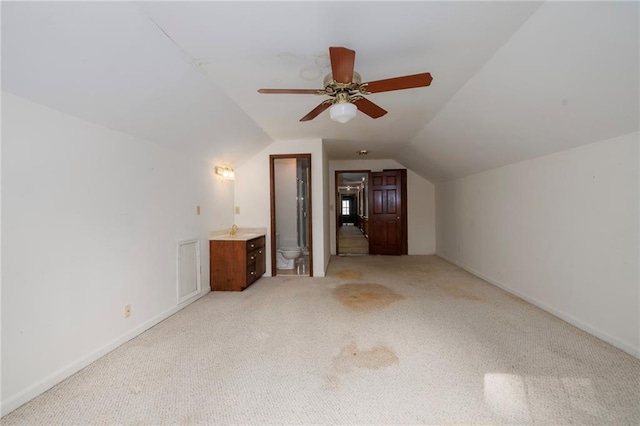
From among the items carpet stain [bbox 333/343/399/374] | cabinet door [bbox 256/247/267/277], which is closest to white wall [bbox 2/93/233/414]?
cabinet door [bbox 256/247/267/277]

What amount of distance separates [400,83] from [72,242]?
8.66 feet

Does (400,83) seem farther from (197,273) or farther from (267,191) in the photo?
(197,273)

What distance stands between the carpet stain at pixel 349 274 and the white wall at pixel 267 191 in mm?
364

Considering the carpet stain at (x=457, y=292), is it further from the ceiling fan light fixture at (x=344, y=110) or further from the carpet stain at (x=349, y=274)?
the ceiling fan light fixture at (x=344, y=110)

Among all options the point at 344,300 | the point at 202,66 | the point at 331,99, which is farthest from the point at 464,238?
the point at 202,66

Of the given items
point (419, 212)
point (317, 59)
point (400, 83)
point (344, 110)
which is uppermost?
point (317, 59)

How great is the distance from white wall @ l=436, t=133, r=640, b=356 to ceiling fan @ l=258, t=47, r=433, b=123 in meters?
1.93

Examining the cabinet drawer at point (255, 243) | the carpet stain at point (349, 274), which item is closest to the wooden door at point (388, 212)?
the carpet stain at point (349, 274)

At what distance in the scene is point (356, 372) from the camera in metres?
1.84

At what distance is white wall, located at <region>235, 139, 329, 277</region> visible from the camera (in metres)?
4.40

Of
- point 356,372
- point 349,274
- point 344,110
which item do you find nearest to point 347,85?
point 344,110

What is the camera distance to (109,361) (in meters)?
2.02

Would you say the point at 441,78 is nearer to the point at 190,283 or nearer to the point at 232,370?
the point at 232,370

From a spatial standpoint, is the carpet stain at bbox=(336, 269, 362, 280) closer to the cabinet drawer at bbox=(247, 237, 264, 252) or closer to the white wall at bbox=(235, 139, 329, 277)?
the white wall at bbox=(235, 139, 329, 277)
